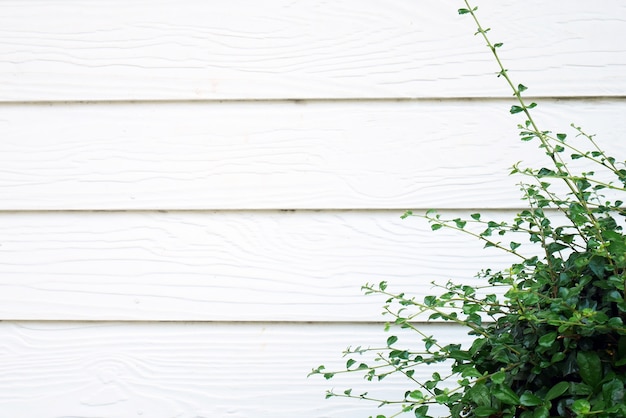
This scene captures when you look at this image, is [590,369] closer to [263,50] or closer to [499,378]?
[499,378]

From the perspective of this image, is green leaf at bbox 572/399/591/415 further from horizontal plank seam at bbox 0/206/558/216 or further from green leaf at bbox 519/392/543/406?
horizontal plank seam at bbox 0/206/558/216

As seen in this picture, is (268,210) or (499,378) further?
(268,210)

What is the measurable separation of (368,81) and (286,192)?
0.24 m

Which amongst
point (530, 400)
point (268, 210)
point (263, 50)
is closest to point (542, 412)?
point (530, 400)

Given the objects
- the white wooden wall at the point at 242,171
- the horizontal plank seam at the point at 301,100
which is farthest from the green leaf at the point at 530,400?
the horizontal plank seam at the point at 301,100

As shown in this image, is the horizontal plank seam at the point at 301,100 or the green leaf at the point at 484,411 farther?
the horizontal plank seam at the point at 301,100

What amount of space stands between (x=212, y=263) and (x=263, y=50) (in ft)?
1.25

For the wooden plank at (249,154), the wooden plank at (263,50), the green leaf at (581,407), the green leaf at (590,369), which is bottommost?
the green leaf at (581,407)

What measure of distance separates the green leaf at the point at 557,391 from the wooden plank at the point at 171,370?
55cm

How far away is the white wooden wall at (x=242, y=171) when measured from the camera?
135 cm

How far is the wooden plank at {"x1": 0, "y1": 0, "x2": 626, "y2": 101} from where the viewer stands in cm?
134

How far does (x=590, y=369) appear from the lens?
0.82 metres

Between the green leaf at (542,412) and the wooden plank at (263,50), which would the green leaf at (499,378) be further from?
the wooden plank at (263,50)

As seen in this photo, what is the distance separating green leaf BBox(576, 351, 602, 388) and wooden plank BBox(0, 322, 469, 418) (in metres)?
0.56
